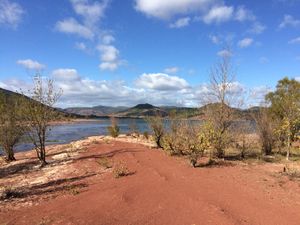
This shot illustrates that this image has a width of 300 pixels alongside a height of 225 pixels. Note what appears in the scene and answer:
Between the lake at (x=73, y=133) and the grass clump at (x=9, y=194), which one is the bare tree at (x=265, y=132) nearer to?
the lake at (x=73, y=133)

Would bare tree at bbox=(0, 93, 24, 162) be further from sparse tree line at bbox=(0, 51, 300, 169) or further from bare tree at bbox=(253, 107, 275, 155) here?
bare tree at bbox=(253, 107, 275, 155)

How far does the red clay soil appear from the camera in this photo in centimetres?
793

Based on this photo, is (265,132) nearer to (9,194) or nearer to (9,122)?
(9,194)

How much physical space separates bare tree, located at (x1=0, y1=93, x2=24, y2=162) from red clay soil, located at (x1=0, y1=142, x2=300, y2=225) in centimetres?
922

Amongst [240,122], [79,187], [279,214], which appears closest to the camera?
[279,214]

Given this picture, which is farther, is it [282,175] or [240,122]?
[240,122]

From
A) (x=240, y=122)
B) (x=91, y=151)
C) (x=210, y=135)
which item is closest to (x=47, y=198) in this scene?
(x=210, y=135)

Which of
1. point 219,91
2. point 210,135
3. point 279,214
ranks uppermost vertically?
point 219,91

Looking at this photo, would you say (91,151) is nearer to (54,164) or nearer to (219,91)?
(54,164)

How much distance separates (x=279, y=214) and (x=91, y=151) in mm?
15088

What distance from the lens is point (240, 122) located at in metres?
19.0

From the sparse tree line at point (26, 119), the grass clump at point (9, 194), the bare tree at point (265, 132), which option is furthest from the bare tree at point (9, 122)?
the bare tree at point (265, 132)

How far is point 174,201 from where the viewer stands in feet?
29.9

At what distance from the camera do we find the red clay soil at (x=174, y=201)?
26.0ft
